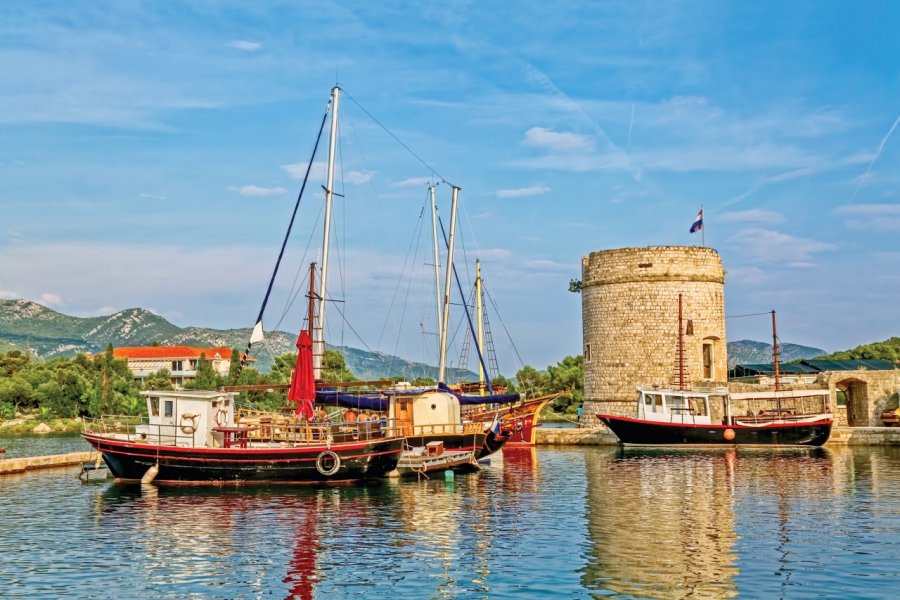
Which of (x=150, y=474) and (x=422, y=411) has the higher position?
(x=422, y=411)

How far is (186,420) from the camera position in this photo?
26328 millimetres

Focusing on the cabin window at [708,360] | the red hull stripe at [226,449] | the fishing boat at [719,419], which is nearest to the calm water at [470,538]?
the red hull stripe at [226,449]

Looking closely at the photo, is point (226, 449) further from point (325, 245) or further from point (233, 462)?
point (325, 245)

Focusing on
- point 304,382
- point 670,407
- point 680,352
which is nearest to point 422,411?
point 304,382

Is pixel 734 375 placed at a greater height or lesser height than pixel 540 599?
greater

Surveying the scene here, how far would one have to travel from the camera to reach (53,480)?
2747cm

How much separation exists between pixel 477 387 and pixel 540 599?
2918 centimetres

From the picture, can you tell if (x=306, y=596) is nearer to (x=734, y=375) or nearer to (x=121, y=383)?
(x=734, y=375)

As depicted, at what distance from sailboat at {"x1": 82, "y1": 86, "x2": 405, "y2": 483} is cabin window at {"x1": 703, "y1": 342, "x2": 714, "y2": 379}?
1940cm

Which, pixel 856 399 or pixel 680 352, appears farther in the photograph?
pixel 856 399

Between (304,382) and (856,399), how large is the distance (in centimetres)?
2731

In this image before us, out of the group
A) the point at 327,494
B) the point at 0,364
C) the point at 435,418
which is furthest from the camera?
the point at 0,364

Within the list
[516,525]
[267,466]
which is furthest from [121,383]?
[516,525]

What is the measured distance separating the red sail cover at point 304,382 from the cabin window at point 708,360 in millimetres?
21356
